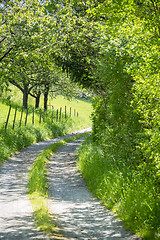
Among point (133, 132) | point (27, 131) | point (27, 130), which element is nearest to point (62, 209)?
point (133, 132)

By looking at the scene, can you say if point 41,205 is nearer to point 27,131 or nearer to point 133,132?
point 133,132

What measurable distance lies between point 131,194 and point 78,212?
5.26 ft

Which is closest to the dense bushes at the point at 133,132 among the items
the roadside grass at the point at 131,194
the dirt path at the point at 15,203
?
the roadside grass at the point at 131,194

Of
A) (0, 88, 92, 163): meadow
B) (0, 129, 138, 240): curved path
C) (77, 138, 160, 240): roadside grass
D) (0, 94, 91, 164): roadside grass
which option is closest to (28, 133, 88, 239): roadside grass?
(0, 129, 138, 240): curved path

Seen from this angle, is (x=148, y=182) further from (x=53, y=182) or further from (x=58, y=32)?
(x=58, y=32)

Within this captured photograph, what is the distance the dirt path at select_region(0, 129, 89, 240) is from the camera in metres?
6.88

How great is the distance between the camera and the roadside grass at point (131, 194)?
283 inches

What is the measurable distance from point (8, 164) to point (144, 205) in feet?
33.4

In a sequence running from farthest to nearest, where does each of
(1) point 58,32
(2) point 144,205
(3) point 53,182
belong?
(1) point 58,32 < (3) point 53,182 < (2) point 144,205

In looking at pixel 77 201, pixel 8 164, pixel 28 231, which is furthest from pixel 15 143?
pixel 28 231

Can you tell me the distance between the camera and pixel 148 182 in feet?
29.7

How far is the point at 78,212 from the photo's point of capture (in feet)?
29.6

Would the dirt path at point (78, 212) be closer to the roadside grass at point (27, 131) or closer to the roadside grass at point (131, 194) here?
the roadside grass at point (131, 194)

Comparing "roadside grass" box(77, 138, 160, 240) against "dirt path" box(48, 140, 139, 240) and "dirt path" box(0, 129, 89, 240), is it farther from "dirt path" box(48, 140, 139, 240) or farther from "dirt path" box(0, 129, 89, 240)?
"dirt path" box(0, 129, 89, 240)
